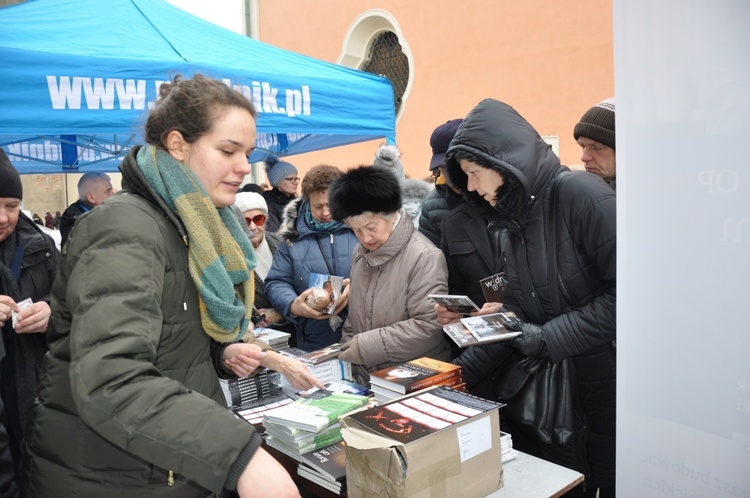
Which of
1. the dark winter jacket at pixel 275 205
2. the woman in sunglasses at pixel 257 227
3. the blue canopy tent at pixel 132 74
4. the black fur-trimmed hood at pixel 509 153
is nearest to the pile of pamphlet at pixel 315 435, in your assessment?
the black fur-trimmed hood at pixel 509 153

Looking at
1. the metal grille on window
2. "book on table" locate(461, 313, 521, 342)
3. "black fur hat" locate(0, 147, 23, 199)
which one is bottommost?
"book on table" locate(461, 313, 521, 342)

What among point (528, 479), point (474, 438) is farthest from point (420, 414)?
point (528, 479)

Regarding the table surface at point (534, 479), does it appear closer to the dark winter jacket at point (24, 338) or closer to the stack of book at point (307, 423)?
the stack of book at point (307, 423)

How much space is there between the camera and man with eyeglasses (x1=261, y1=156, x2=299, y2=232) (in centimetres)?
574

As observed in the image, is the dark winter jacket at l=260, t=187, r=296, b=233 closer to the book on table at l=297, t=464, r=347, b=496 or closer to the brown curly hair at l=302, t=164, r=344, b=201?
the brown curly hair at l=302, t=164, r=344, b=201

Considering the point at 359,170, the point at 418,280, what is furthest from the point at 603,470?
the point at 359,170

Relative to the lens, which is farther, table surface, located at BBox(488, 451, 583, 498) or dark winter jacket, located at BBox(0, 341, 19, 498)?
table surface, located at BBox(488, 451, 583, 498)

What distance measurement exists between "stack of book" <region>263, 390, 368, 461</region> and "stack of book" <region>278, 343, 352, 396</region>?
0.42 metres

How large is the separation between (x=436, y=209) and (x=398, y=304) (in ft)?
2.30

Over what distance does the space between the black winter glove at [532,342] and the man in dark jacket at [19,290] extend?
6.36 feet

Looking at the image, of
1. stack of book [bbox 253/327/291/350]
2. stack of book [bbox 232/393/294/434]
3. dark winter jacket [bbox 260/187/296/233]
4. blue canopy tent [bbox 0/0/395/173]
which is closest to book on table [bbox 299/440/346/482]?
stack of book [bbox 232/393/294/434]

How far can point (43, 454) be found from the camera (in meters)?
1.34

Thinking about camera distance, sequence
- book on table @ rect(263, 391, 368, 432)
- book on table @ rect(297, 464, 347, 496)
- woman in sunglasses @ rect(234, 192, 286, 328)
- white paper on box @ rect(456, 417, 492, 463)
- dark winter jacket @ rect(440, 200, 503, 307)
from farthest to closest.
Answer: woman in sunglasses @ rect(234, 192, 286, 328), dark winter jacket @ rect(440, 200, 503, 307), book on table @ rect(263, 391, 368, 432), book on table @ rect(297, 464, 347, 496), white paper on box @ rect(456, 417, 492, 463)

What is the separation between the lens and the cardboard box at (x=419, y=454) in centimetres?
144
